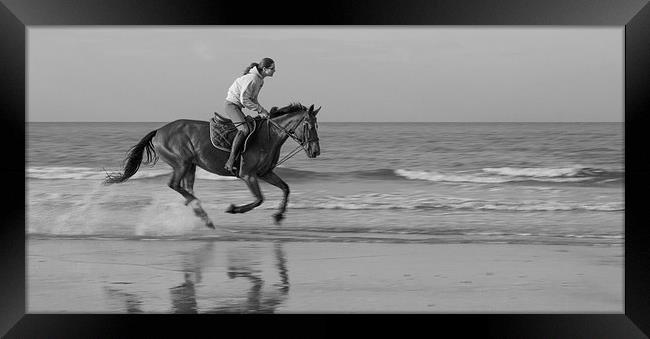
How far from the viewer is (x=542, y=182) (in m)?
16.6

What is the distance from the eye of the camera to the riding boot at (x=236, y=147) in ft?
23.8

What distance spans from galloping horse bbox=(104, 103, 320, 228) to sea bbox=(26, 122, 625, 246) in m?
0.85

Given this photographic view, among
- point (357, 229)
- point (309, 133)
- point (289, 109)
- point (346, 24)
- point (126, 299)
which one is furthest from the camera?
point (357, 229)

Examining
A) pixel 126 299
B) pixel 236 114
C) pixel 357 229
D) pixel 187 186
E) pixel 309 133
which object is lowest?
pixel 126 299

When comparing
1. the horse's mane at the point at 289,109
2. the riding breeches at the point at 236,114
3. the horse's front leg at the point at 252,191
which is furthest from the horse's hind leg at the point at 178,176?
the horse's mane at the point at 289,109

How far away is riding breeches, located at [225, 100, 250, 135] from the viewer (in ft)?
23.3

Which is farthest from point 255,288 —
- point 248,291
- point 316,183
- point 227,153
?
point 316,183

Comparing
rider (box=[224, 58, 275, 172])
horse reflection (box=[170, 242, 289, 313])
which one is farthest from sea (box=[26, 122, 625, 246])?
rider (box=[224, 58, 275, 172])

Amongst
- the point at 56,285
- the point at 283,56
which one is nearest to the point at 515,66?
the point at 283,56

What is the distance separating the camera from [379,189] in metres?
16.0

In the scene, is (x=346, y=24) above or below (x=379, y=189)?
above

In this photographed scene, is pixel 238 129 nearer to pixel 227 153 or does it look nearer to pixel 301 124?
pixel 227 153

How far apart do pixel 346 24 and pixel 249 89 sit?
213 centimetres

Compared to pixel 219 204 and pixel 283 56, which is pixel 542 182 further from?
pixel 219 204
